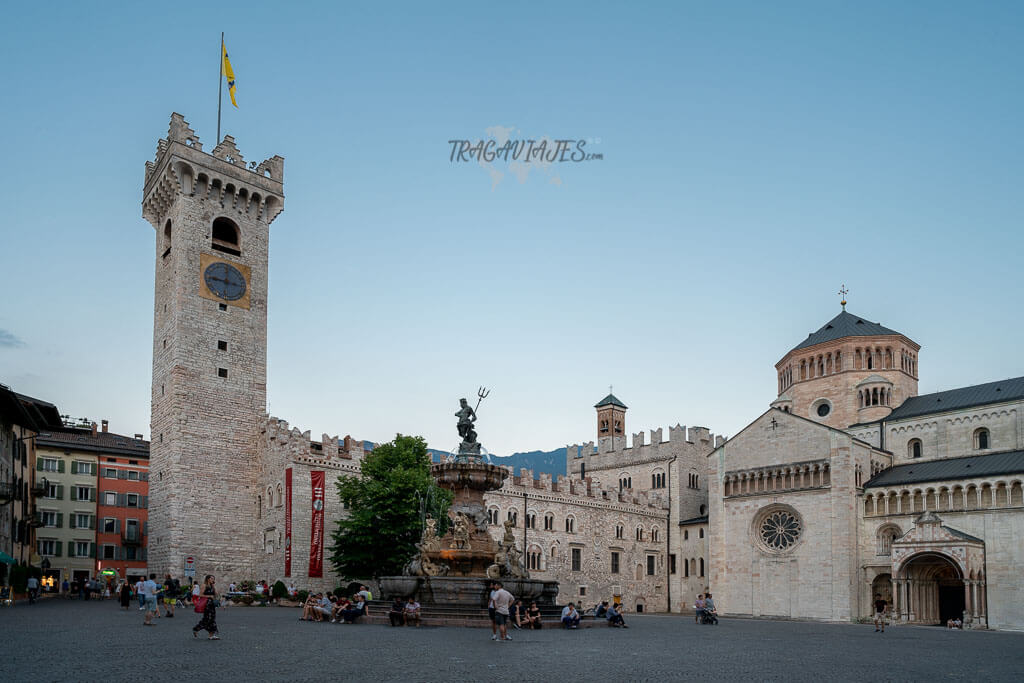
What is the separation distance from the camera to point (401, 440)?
48.8 m

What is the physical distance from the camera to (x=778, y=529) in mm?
60438

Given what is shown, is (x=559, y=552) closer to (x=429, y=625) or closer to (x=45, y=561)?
(x=45, y=561)

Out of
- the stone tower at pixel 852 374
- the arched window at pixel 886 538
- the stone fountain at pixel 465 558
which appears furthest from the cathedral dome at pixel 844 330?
the stone fountain at pixel 465 558

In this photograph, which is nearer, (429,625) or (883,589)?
(429,625)

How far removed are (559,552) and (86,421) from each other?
38.7 meters

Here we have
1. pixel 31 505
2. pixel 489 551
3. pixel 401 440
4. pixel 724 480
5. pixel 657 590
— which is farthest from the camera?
pixel 657 590

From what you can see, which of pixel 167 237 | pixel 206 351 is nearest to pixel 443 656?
pixel 206 351

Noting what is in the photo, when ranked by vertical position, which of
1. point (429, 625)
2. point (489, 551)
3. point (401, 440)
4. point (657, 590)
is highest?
point (401, 440)

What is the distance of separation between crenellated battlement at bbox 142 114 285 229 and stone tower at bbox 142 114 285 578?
0.25ft

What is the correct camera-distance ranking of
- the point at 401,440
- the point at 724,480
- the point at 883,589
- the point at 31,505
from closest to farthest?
the point at 401,440 < the point at 883,589 < the point at 31,505 < the point at 724,480

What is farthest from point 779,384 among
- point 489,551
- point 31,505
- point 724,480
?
point 31,505

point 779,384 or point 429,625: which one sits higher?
point 779,384

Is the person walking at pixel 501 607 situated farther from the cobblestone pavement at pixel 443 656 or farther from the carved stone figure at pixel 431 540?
the carved stone figure at pixel 431 540

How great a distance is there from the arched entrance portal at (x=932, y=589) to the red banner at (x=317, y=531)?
104 ft
